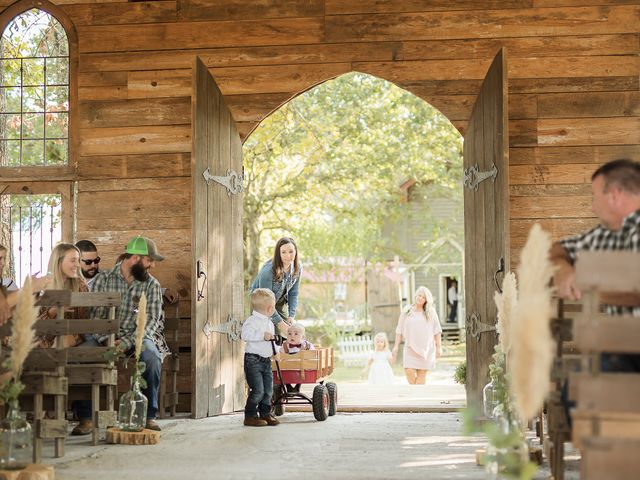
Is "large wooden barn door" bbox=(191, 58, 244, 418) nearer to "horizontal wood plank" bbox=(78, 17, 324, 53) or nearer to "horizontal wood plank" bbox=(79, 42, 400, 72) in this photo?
"horizontal wood plank" bbox=(79, 42, 400, 72)

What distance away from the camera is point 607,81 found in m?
8.95

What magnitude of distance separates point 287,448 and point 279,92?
377 centimetres

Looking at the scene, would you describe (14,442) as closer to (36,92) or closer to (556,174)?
(36,92)

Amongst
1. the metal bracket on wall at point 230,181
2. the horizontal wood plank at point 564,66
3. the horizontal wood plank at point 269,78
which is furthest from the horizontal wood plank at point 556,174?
the metal bracket on wall at point 230,181

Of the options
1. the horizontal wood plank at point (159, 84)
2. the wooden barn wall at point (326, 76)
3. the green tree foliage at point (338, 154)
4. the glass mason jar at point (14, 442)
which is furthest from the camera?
the green tree foliage at point (338, 154)

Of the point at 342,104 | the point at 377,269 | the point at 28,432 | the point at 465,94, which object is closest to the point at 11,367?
the point at 28,432

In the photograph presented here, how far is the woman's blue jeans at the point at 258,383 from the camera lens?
7.78 metres

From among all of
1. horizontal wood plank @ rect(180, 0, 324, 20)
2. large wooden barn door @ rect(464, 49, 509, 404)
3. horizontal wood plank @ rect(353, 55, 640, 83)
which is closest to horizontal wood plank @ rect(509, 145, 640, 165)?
large wooden barn door @ rect(464, 49, 509, 404)

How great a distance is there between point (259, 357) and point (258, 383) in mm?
192

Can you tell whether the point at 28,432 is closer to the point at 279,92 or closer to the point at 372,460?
the point at 372,460

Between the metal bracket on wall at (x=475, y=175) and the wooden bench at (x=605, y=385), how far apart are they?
4.14 meters

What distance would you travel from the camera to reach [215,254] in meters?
8.88

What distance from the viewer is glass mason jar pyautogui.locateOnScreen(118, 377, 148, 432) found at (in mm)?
6797

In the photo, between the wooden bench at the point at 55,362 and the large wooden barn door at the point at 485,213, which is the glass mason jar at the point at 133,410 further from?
the large wooden barn door at the point at 485,213
